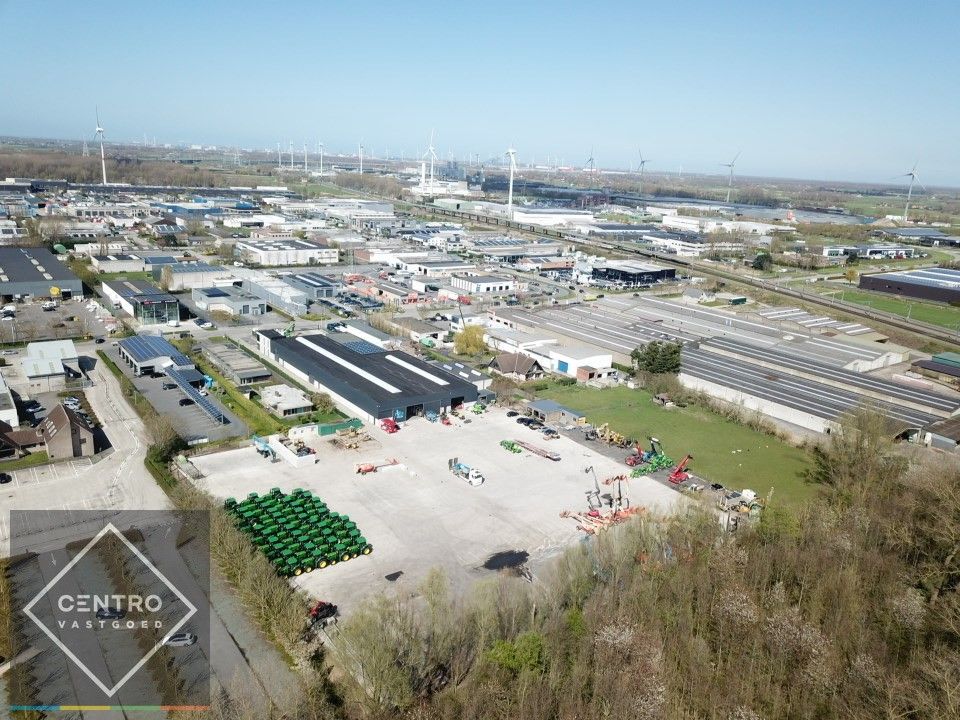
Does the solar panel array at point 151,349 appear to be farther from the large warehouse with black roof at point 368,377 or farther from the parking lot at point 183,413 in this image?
the large warehouse with black roof at point 368,377

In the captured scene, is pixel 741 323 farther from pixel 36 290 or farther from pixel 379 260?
pixel 36 290

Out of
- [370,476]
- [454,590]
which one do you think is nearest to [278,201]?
[370,476]

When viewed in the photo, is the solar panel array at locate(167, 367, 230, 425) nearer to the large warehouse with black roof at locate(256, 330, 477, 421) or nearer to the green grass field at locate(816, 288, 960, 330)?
the large warehouse with black roof at locate(256, 330, 477, 421)

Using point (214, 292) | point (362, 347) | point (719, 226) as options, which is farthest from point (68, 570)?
point (719, 226)

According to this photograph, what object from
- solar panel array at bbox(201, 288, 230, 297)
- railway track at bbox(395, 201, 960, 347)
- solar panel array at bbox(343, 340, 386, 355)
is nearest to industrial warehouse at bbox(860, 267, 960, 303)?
railway track at bbox(395, 201, 960, 347)

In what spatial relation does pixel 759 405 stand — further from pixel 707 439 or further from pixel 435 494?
pixel 435 494

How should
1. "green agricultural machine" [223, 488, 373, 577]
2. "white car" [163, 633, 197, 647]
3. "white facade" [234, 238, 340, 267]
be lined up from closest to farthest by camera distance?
1. "white car" [163, 633, 197, 647]
2. "green agricultural machine" [223, 488, 373, 577]
3. "white facade" [234, 238, 340, 267]

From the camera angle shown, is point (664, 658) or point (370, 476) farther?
point (370, 476)
